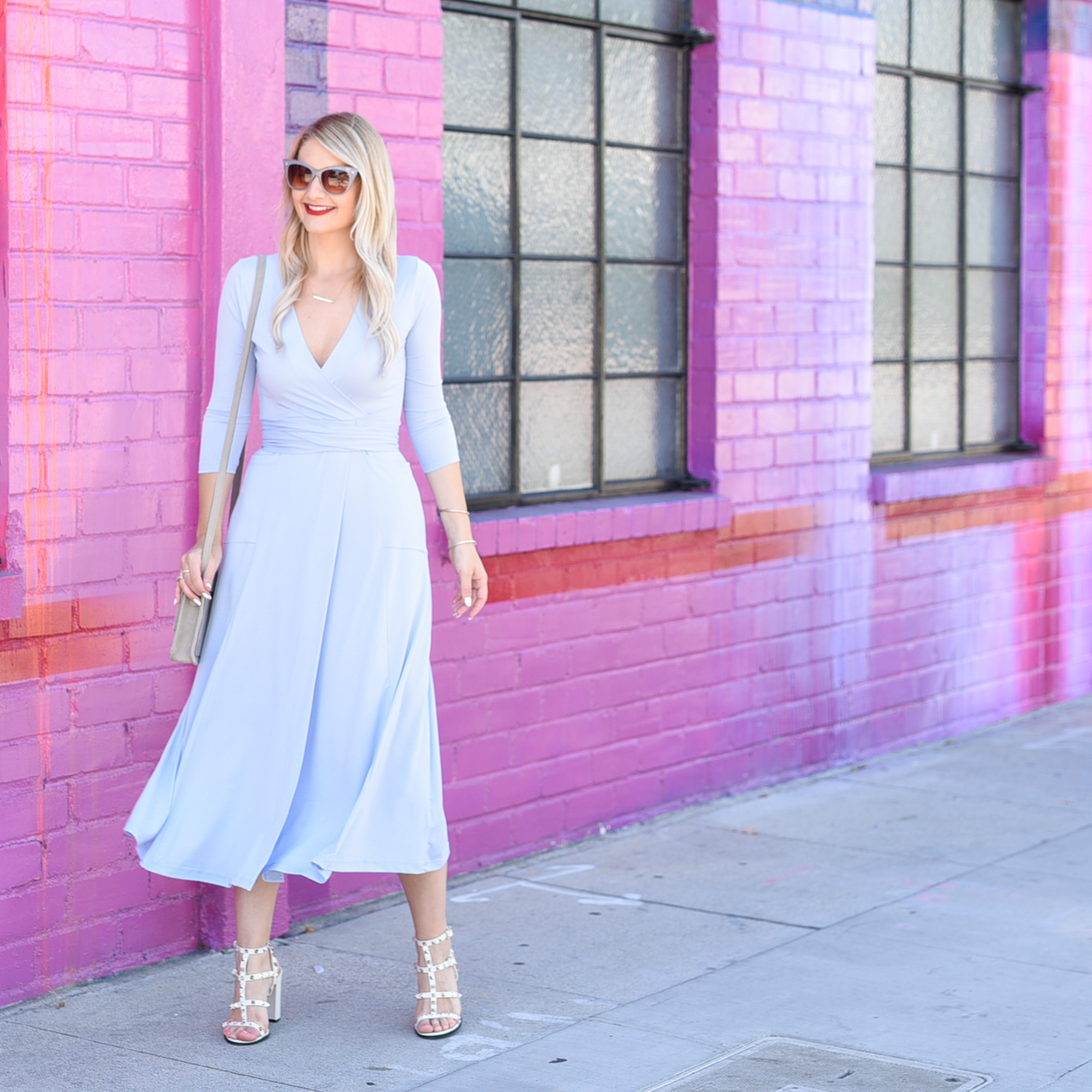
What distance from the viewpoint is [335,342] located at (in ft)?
14.4

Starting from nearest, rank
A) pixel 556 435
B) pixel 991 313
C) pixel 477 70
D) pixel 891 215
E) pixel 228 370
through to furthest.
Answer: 1. pixel 228 370
2. pixel 477 70
3. pixel 556 435
4. pixel 891 215
5. pixel 991 313

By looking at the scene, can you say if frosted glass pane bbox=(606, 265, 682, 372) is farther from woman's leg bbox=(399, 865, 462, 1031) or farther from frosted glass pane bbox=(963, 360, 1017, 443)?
woman's leg bbox=(399, 865, 462, 1031)

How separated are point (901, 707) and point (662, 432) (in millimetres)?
1825

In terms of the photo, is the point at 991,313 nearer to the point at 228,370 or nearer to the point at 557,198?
the point at 557,198

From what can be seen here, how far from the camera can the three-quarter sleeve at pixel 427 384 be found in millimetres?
4480

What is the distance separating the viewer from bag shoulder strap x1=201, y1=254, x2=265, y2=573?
4.36 metres

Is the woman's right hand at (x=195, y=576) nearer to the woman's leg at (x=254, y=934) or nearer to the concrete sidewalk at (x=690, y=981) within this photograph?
the woman's leg at (x=254, y=934)

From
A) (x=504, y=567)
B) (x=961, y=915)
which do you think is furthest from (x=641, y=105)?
(x=961, y=915)

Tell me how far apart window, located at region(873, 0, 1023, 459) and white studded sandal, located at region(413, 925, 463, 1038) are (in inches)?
170

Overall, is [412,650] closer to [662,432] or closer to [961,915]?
[961,915]

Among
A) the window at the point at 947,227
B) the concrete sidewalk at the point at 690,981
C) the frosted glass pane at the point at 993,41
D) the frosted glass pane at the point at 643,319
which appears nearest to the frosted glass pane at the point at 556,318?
the frosted glass pane at the point at 643,319

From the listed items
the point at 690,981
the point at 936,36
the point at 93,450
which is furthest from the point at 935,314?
the point at 93,450

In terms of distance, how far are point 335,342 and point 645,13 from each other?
2.99 meters

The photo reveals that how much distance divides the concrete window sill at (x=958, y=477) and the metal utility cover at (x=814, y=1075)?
3.88 meters
